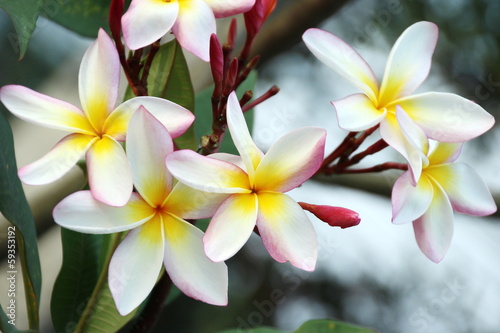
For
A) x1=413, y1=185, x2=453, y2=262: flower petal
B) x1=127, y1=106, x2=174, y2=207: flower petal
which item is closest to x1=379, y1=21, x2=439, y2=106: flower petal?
x1=413, y1=185, x2=453, y2=262: flower petal

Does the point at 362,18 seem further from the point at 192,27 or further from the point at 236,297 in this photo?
the point at 192,27

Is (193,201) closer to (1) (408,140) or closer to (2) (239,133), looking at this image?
(2) (239,133)

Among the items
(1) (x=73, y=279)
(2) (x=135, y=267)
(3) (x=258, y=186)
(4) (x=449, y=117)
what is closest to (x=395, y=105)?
(4) (x=449, y=117)

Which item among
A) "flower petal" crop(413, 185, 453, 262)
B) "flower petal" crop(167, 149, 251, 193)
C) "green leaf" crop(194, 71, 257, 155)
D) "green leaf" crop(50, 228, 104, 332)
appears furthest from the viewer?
"green leaf" crop(194, 71, 257, 155)

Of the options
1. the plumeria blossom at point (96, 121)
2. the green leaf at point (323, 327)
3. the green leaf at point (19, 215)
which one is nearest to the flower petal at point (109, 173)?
the plumeria blossom at point (96, 121)

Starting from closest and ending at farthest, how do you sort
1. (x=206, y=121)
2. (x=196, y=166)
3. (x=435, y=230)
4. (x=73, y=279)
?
(x=196, y=166) < (x=435, y=230) < (x=73, y=279) < (x=206, y=121)

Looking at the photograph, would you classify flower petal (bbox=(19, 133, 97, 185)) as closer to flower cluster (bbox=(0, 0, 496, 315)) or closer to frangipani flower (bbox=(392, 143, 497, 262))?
flower cluster (bbox=(0, 0, 496, 315))

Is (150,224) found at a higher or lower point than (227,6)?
lower
